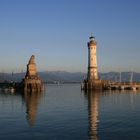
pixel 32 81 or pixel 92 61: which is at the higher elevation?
pixel 92 61

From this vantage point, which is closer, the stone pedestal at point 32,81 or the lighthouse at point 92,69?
the lighthouse at point 92,69

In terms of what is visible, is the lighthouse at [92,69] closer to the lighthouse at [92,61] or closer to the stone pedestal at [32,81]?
the lighthouse at [92,61]

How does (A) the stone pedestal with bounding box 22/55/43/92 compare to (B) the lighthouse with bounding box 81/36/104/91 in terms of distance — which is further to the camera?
(A) the stone pedestal with bounding box 22/55/43/92

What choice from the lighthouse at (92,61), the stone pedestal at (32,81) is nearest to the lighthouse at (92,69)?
the lighthouse at (92,61)

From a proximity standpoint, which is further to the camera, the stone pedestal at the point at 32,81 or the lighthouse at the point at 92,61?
→ the stone pedestal at the point at 32,81

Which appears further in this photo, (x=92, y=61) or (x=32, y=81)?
(x=32, y=81)

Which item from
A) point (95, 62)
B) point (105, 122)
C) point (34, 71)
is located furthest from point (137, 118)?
point (34, 71)

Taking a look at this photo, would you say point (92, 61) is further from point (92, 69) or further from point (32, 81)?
point (32, 81)

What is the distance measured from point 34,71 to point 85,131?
8551cm

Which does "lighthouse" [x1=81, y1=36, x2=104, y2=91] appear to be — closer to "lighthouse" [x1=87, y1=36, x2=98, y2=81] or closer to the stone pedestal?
"lighthouse" [x1=87, y1=36, x2=98, y2=81]

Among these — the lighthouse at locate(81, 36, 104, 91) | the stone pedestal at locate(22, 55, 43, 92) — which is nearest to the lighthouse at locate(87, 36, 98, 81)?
the lighthouse at locate(81, 36, 104, 91)

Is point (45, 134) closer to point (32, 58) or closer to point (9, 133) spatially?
point (9, 133)

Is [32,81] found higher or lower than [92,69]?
lower

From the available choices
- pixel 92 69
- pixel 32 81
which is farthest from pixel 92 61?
pixel 32 81
